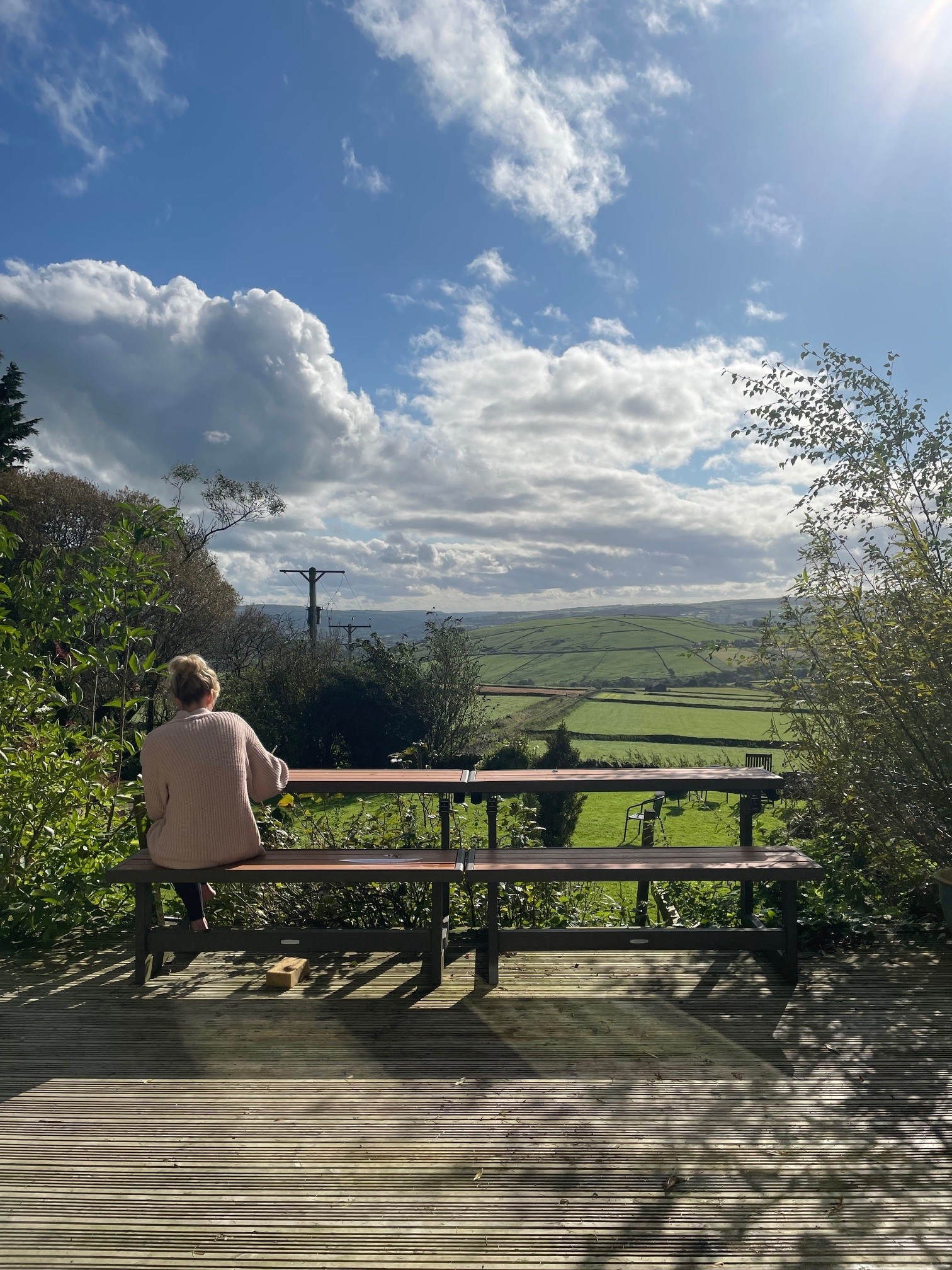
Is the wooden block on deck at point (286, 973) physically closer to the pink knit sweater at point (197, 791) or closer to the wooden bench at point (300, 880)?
the wooden bench at point (300, 880)

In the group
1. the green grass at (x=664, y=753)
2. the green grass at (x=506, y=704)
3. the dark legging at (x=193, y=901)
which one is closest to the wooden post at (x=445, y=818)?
the dark legging at (x=193, y=901)

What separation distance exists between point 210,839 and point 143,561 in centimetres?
185

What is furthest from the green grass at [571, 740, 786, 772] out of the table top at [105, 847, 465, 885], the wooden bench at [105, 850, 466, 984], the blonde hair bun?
the blonde hair bun

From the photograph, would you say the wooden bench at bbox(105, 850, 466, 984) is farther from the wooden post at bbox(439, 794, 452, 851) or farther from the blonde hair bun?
the blonde hair bun

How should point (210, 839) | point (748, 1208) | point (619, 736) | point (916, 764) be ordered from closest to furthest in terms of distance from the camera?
point (748, 1208) → point (210, 839) → point (916, 764) → point (619, 736)

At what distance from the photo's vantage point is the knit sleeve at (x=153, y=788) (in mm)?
3404

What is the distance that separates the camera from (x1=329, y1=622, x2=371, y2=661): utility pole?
2233 cm

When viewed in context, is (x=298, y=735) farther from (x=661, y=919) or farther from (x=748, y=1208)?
(x=748, y=1208)

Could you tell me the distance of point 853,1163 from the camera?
7.49 feet

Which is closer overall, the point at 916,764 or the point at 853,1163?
the point at 853,1163

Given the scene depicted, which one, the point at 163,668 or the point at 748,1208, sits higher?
the point at 163,668

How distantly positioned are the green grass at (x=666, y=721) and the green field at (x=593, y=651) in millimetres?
2000

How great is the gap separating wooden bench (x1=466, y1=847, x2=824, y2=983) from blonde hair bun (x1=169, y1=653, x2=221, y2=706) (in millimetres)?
1473

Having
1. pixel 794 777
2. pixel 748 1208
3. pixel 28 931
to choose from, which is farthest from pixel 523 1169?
pixel 794 777
